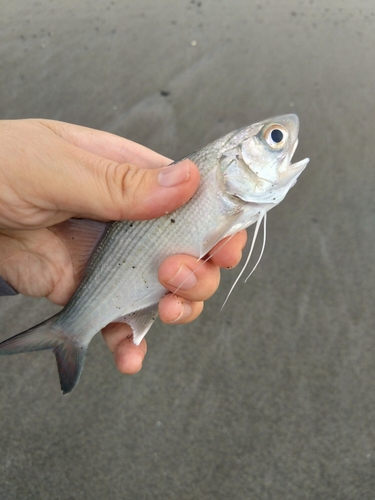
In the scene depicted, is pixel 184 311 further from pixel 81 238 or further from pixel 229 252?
pixel 81 238

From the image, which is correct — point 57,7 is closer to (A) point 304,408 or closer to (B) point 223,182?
(B) point 223,182

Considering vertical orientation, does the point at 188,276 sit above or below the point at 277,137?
below

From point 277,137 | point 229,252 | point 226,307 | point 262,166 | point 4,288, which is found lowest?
point 226,307

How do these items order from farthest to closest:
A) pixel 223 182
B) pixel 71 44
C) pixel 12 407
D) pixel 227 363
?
pixel 71 44 < pixel 227 363 < pixel 12 407 < pixel 223 182

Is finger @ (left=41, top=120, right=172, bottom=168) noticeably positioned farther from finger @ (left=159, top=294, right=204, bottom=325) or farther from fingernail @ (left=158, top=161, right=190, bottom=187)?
finger @ (left=159, top=294, right=204, bottom=325)

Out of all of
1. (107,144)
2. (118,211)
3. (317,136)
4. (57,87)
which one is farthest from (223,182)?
(57,87)

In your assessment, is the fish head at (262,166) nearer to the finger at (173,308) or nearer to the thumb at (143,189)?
the thumb at (143,189)

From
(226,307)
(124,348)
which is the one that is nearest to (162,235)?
(124,348)
